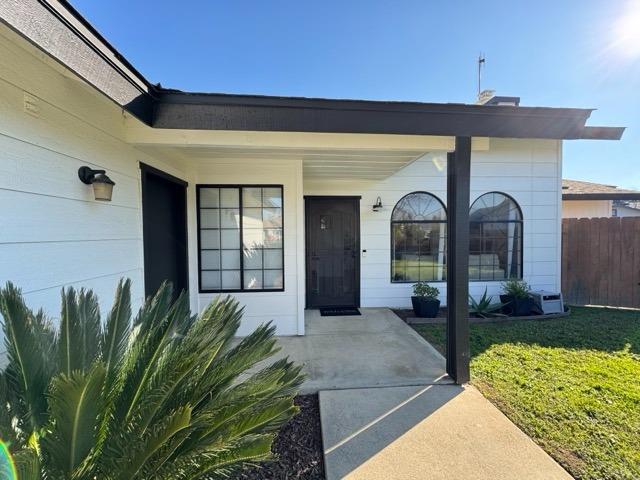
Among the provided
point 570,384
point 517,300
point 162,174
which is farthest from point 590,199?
point 162,174

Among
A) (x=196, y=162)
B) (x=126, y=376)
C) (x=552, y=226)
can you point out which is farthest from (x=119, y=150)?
(x=552, y=226)

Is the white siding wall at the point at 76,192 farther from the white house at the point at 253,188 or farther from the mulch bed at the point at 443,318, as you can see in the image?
the mulch bed at the point at 443,318

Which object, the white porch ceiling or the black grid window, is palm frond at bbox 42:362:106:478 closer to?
the white porch ceiling

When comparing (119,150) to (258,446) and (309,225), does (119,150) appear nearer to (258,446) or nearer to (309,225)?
(258,446)

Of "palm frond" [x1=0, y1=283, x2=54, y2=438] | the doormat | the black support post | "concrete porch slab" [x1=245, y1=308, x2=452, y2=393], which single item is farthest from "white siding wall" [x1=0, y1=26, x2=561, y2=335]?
the black support post

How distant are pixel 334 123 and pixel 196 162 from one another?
2.57m

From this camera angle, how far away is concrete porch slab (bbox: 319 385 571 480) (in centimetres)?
200

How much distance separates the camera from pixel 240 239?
15.4ft

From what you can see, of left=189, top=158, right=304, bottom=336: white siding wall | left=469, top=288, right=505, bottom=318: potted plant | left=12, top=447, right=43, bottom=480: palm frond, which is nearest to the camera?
left=12, top=447, right=43, bottom=480: palm frond

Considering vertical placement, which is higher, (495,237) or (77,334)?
(495,237)

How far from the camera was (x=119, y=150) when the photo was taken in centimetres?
274

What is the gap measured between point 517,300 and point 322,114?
5.29 m

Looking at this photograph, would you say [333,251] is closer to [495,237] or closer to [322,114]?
[495,237]

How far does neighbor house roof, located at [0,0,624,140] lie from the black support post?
31cm
